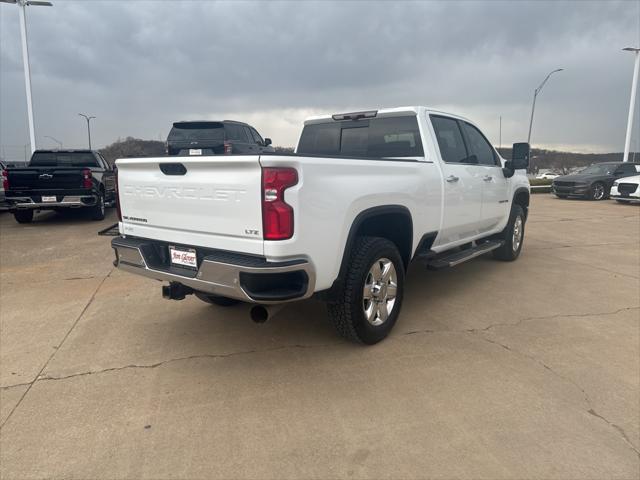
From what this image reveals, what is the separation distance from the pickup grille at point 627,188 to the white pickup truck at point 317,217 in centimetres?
1419

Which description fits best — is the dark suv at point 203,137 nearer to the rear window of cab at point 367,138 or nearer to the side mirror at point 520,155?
the rear window of cab at point 367,138

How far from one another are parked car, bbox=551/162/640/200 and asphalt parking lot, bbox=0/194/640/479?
14.2 metres

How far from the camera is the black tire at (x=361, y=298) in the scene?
3.39m

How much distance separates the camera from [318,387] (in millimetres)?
3107

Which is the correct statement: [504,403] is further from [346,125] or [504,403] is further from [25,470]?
[346,125]

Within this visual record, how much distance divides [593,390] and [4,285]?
6.35 meters

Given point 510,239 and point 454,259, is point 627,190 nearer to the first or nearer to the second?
point 510,239

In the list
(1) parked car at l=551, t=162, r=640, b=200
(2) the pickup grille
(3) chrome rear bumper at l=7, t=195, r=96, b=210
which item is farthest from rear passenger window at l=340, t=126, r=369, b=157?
(1) parked car at l=551, t=162, r=640, b=200

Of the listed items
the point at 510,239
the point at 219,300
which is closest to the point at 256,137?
the point at 510,239

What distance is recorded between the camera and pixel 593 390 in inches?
122

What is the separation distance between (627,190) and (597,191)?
1.82m

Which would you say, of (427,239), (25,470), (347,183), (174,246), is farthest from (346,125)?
(25,470)

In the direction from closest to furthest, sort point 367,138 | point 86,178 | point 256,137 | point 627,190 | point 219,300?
point 219,300 < point 367,138 < point 86,178 < point 256,137 < point 627,190

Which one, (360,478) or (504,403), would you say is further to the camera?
(504,403)
